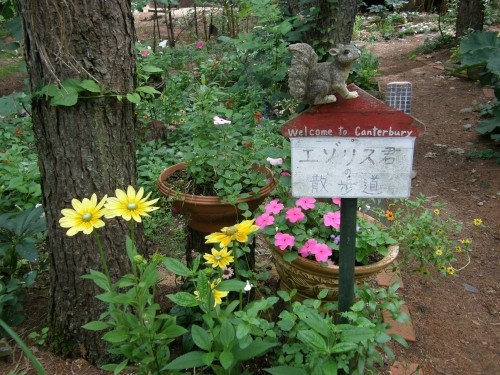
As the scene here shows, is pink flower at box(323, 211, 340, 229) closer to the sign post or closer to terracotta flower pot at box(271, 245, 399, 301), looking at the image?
terracotta flower pot at box(271, 245, 399, 301)

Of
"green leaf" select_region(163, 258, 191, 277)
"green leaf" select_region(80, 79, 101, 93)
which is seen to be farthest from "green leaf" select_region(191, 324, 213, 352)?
"green leaf" select_region(80, 79, 101, 93)

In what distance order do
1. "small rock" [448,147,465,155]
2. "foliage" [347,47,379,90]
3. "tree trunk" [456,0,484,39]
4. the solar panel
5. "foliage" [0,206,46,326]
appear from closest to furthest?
"foliage" [0,206,46,326] < the solar panel < "small rock" [448,147,465,155] < "foliage" [347,47,379,90] < "tree trunk" [456,0,484,39]

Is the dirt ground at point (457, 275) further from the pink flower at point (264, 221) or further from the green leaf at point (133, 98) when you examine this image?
the green leaf at point (133, 98)

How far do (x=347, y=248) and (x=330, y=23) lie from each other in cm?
310

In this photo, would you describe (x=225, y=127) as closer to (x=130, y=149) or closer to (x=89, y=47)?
(x=130, y=149)

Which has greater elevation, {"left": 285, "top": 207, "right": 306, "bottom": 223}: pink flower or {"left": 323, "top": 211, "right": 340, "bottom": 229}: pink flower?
{"left": 285, "top": 207, "right": 306, "bottom": 223}: pink flower

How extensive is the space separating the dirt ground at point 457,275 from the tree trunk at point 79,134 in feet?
0.75

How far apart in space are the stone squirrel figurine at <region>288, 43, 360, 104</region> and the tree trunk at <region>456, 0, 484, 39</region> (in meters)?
7.19

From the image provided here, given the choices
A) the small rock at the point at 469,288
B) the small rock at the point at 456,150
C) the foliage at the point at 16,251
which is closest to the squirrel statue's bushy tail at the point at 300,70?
the foliage at the point at 16,251

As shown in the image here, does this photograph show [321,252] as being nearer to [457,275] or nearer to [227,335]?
[227,335]

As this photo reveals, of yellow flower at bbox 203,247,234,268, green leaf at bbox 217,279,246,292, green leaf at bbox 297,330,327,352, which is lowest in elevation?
green leaf at bbox 297,330,327,352

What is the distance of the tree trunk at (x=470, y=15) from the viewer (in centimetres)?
765

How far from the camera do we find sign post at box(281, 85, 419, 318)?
141cm

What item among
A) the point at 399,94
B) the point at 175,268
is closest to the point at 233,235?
the point at 175,268
